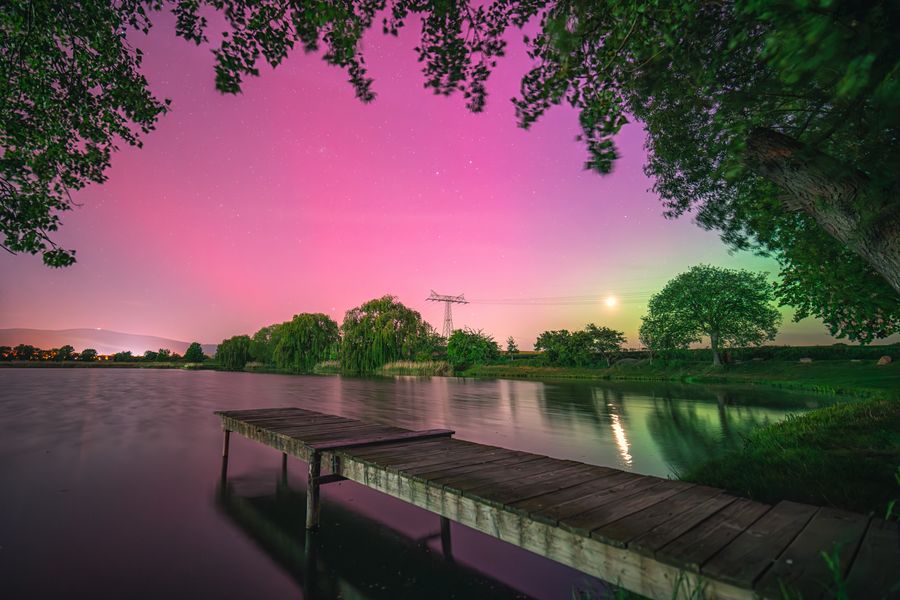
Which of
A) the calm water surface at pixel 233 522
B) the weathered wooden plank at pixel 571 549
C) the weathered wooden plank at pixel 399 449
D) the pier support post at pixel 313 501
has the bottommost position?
the calm water surface at pixel 233 522

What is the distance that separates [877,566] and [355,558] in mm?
4558

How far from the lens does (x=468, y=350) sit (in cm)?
6272

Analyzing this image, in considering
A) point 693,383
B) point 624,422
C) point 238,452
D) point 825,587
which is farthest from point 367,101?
point 693,383

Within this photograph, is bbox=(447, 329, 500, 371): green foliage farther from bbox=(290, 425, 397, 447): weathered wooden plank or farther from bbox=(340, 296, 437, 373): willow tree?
bbox=(290, 425, 397, 447): weathered wooden plank

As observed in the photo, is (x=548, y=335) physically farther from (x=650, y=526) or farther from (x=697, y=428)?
(x=650, y=526)

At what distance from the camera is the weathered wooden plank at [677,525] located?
8.06 ft

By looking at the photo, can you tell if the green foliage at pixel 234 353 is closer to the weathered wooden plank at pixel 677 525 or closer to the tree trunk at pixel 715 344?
the tree trunk at pixel 715 344

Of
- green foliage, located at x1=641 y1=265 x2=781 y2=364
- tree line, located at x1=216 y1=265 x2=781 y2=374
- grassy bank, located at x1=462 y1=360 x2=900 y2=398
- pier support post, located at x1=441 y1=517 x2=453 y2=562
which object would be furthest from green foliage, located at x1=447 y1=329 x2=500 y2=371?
pier support post, located at x1=441 y1=517 x2=453 y2=562

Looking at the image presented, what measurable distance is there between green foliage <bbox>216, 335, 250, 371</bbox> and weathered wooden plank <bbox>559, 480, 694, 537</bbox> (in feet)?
278

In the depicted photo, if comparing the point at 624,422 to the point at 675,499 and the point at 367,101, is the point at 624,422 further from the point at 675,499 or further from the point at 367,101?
the point at 367,101

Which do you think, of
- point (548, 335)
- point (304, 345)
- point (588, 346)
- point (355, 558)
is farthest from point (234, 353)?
point (355, 558)

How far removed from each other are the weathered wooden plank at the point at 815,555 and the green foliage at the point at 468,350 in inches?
2181

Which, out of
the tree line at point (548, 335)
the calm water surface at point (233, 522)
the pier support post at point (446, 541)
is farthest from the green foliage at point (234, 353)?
the pier support post at point (446, 541)

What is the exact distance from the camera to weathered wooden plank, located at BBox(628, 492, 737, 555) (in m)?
2.46
